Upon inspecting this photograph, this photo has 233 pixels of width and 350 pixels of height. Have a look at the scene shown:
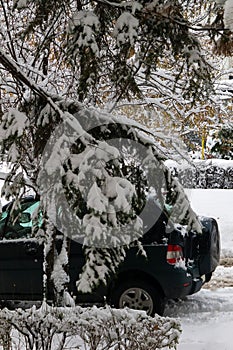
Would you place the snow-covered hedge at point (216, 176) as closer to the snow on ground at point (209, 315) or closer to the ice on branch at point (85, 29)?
the snow on ground at point (209, 315)

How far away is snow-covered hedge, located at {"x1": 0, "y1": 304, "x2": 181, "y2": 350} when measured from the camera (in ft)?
12.2

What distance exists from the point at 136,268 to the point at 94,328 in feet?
8.76

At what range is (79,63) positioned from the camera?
14.3ft

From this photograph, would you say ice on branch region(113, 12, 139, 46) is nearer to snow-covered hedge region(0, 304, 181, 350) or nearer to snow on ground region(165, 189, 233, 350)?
snow-covered hedge region(0, 304, 181, 350)

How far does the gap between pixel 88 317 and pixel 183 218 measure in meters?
0.97

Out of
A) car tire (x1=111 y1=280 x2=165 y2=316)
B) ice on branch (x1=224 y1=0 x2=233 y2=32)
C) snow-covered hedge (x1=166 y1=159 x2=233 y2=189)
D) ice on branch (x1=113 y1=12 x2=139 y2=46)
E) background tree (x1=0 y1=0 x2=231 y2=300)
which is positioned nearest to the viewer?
ice on branch (x1=224 y1=0 x2=233 y2=32)

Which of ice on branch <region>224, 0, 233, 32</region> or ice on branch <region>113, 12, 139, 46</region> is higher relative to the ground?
ice on branch <region>113, 12, 139, 46</region>

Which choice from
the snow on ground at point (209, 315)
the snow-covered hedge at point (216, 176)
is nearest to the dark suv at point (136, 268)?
the snow on ground at point (209, 315)

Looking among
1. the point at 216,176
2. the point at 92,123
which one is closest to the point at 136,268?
the point at 92,123

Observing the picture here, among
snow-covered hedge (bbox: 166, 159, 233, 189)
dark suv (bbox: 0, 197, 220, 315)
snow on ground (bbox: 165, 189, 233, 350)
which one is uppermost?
snow-covered hedge (bbox: 166, 159, 233, 189)

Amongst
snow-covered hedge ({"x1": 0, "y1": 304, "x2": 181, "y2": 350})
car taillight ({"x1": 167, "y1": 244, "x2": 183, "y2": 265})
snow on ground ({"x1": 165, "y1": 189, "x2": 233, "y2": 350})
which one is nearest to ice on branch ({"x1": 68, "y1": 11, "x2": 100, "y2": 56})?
snow-covered hedge ({"x1": 0, "y1": 304, "x2": 181, "y2": 350})

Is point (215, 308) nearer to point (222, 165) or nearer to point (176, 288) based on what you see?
point (176, 288)

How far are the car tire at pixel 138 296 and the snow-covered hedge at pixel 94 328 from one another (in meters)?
2.44

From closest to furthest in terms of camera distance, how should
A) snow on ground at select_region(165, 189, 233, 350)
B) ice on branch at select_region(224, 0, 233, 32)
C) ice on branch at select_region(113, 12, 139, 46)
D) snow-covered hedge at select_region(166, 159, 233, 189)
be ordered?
ice on branch at select_region(224, 0, 233, 32) < ice on branch at select_region(113, 12, 139, 46) < snow on ground at select_region(165, 189, 233, 350) < snow-covered hedge at select_region(166, 159, 233, 189)
